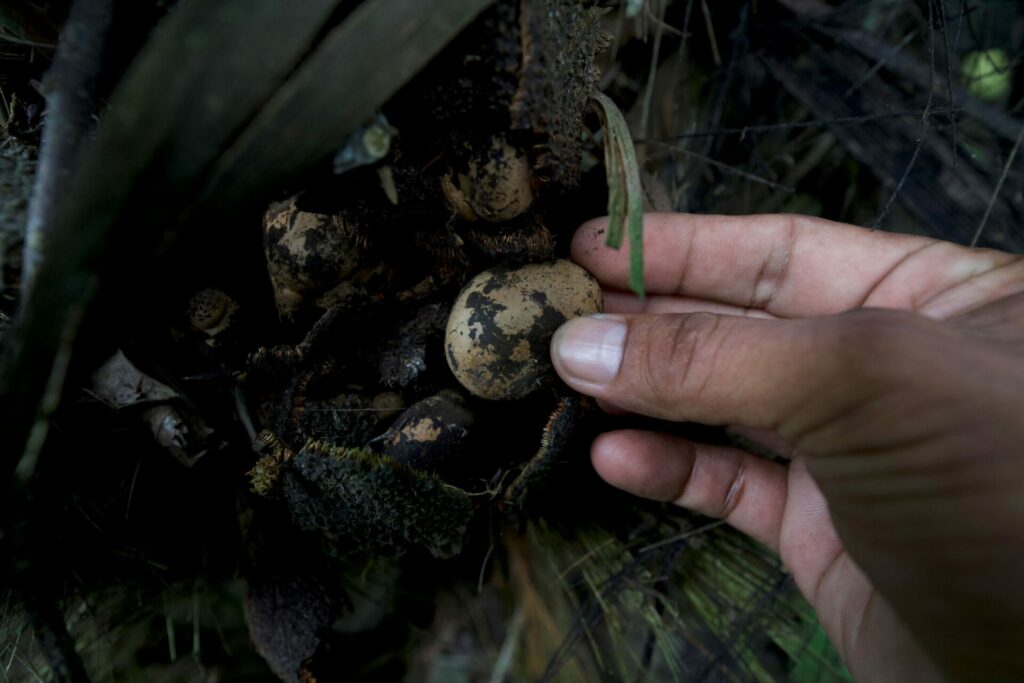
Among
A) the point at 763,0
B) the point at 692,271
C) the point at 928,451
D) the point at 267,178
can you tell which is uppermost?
the point at 763,0

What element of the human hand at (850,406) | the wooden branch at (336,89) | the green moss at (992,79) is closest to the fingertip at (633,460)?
the human hand at (850,406)

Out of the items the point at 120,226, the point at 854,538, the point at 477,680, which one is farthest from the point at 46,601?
the point at 854,538

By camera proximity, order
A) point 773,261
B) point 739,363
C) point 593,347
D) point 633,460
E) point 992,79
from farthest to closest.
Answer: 1. point 992,79
2. point 773,261
3. point 633,460
4. point 593,347
5. point 739,363

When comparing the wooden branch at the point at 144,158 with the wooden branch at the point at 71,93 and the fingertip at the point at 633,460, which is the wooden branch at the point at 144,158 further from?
the fingertip at the point at 633,460

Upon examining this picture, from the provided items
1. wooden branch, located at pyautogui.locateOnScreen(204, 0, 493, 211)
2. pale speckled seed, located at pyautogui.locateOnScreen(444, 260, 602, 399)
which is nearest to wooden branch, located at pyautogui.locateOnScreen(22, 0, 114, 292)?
wooden branch, located at pyautogui.locateOnScreen(204, 0, 493, 211)

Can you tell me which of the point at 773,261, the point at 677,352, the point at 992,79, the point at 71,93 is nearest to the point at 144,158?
the point at 71,93

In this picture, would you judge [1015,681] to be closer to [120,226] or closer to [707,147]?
[120,226]

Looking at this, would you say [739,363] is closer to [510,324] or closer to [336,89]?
[510,324]
